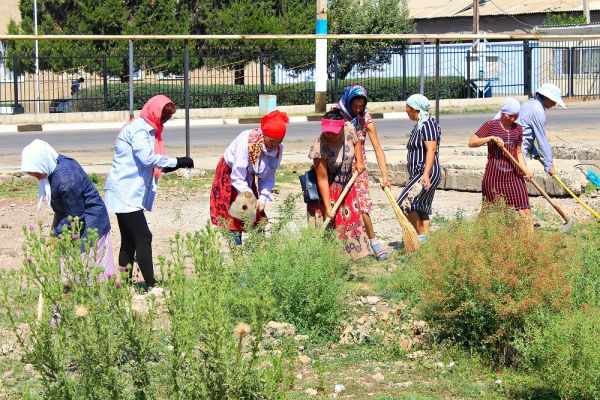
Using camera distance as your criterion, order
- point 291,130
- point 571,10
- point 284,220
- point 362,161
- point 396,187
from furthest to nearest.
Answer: point 571,10 → point 291,130 → point 396,187 → point 362,161 → point 284,220

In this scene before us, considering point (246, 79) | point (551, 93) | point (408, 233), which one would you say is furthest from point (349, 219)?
point (246, 79)

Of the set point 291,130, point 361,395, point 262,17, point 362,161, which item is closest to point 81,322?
point 361,395

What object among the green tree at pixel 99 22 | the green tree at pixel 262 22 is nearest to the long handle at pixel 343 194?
the green tree at pixel 99 22

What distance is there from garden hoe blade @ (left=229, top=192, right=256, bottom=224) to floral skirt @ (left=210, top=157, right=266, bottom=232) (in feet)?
0.39

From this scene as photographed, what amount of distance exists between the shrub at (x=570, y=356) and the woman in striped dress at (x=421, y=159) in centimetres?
367

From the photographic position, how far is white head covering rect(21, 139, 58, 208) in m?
5.66

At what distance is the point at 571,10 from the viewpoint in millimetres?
42625

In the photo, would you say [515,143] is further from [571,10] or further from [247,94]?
[571,10]

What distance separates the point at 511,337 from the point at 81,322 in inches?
97.6

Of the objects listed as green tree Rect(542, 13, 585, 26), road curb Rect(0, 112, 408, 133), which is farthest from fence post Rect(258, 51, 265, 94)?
green tree Rect(542, 13, 585, 26)

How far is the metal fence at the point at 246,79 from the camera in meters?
24.8

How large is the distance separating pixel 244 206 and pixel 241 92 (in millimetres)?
19951

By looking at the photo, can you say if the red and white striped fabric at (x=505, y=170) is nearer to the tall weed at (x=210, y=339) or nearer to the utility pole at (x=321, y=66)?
the tall weed at (x=210, y=339)

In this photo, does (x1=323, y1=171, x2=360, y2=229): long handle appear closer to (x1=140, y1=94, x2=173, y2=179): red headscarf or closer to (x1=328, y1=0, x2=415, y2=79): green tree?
(x1=140, y1=94, x2=173, y2=179): red headscarf
